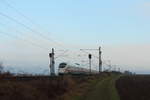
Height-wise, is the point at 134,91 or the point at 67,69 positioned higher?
the point at 67,69

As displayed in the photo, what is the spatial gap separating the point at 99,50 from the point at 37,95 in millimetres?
75143

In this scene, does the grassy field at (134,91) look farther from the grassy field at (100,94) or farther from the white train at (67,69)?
the white train at (67,69)

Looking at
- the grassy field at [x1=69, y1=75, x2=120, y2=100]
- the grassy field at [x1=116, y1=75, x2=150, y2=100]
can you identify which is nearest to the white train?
the grassy field at [x1=116, y1=75, x2=150, y2=100]

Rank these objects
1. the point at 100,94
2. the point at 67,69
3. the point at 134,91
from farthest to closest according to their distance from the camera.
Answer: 1. the point at 67,69
2. the point at 134,91
3. the point at 100,94

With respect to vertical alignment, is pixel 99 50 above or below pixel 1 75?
above

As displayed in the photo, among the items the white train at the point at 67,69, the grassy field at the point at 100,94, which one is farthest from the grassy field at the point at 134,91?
the white train at the point at 67,69

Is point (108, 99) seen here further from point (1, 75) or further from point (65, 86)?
point (1, 75)

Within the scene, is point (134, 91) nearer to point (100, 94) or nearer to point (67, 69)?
point (100, 94)

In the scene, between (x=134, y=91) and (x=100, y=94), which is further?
(x=134, y=91)

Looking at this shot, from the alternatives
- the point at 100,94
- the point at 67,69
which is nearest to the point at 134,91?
the point at 100,94

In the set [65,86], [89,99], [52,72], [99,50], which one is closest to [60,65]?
[52,72]

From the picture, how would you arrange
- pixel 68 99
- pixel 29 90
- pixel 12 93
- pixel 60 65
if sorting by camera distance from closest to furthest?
pixel 12 93 < pixel 29 90 < pixel 68 99 < pixel 60 65

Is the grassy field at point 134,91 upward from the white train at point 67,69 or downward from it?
downward

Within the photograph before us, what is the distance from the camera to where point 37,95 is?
28438mm
